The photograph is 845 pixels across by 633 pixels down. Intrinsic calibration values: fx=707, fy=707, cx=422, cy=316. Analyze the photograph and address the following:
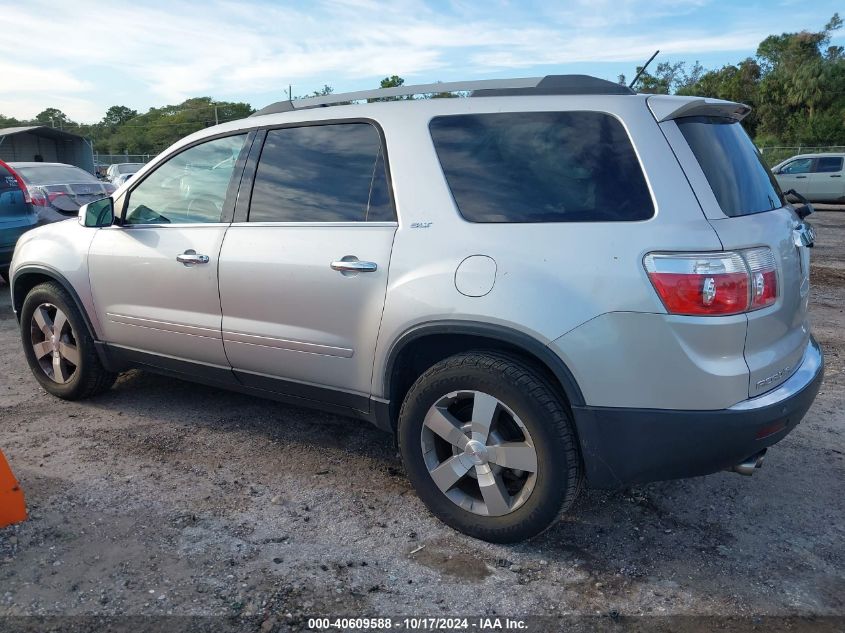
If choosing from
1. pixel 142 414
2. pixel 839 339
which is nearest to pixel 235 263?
pixel 142 414

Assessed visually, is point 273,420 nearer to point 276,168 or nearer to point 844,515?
point 276,168

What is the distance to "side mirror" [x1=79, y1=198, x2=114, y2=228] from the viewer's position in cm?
425

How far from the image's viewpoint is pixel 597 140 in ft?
9.19

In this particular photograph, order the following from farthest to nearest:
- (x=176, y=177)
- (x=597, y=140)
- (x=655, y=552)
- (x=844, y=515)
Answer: (x=176, y=177), (x=844, y=515), (x=655, y=552), (x=597, y=140)

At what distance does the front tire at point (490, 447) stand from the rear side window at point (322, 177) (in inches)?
33.8

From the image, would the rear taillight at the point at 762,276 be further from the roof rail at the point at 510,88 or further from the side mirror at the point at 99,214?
the side mirror at the point at 99,214

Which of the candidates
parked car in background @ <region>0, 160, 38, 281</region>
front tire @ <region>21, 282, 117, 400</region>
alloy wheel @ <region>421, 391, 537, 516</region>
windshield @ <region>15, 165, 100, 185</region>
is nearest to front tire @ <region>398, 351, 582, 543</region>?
alloy wheel @ <region>421, 391, 537, 516</region>

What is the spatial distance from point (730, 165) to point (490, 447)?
1.53m

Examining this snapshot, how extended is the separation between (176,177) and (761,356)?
10.6ft

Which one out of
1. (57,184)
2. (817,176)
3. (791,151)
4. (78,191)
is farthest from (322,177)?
(791,151)

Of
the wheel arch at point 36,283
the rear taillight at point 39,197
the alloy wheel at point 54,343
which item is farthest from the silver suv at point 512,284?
the rear taillight at point 39,197

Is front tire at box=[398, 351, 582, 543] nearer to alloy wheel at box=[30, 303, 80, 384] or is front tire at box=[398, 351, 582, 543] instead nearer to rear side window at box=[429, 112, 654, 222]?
rear side window at box=[429, 112, 654, 222]

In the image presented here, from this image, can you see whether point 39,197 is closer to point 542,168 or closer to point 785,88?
point 542,168

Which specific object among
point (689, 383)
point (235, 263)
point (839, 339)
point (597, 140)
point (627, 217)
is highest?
point (597, 140)
